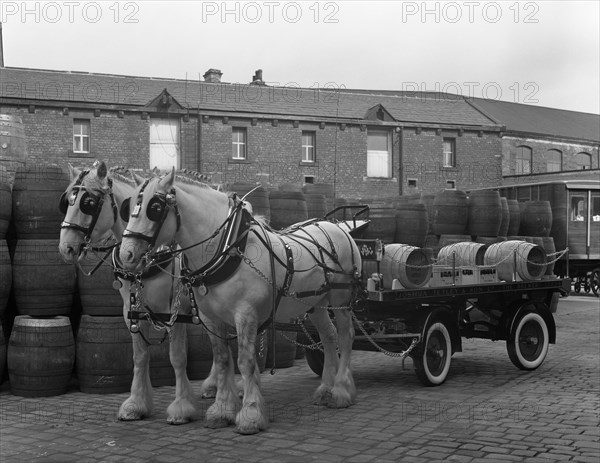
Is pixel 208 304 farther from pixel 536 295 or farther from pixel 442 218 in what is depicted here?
pixel 442 218

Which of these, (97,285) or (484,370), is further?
(484,370)

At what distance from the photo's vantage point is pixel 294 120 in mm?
29234

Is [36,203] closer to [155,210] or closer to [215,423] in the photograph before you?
[155,210]

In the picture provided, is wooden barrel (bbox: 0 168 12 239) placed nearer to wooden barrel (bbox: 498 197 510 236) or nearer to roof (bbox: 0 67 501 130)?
wooden barrel (bbox: 498 197 510 236)

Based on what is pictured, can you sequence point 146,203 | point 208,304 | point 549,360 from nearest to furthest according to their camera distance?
point 146,203
point 208,304
point 549,360

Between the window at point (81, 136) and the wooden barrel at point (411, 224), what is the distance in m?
18.1

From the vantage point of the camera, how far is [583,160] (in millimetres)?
43094

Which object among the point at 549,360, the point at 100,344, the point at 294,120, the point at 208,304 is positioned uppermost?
the point at 294,120

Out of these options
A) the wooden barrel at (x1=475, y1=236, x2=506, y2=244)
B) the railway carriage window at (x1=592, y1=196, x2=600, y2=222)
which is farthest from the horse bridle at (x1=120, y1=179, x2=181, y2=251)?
the railway carriage window at (x1=592, y1=196, x2=600, y2=222)

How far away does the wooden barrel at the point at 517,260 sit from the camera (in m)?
9.16

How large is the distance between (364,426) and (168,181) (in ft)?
9.07

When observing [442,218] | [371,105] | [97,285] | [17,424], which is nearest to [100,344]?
[97,285]

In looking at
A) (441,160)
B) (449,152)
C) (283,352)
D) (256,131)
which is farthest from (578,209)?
(283,352)

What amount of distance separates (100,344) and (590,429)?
16.1 feet
